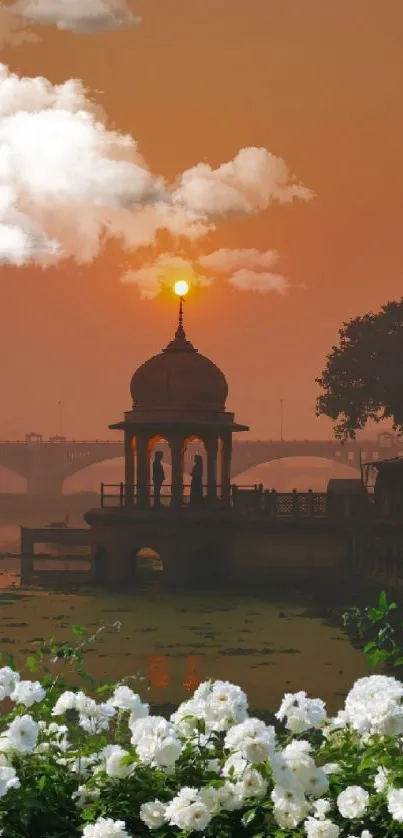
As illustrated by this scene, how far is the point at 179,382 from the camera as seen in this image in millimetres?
40375

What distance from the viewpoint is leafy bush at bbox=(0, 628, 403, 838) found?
19.9ft

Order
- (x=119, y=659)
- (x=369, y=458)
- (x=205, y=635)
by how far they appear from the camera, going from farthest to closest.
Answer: (x=369, y=458) < (x=205, y=635) < (x=119, y=659)

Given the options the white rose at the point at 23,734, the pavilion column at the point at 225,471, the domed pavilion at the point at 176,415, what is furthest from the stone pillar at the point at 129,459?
the white rose at the point at 23,734

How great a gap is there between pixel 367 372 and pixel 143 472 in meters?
13.3

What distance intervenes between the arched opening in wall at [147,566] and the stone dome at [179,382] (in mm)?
5023

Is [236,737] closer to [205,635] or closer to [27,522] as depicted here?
[205,635]

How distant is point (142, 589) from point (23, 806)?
31.4m

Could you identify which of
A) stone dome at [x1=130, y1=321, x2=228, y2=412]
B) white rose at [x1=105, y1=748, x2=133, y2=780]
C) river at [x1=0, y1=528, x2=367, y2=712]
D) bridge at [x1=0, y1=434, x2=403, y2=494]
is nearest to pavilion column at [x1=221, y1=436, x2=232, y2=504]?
stone dome at [x1=130, y1=321, x2=228, y2=412]

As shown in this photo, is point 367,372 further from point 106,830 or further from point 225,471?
point 106,830

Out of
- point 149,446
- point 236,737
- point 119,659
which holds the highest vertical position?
point 149,446

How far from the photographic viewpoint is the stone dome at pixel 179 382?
40281mm

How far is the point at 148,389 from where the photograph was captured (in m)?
40.7

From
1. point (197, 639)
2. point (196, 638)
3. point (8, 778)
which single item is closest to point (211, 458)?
point (196, 638)

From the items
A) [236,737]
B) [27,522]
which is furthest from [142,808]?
[27,522]
